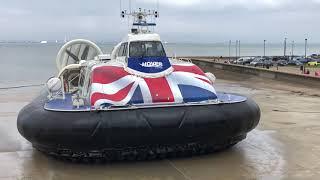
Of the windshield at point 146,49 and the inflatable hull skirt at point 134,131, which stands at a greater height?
the windshield at point 146,49

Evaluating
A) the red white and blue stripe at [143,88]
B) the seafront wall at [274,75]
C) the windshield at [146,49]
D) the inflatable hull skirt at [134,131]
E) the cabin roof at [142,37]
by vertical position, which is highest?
the cabin roof at [142,37]

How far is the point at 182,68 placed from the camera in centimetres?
694

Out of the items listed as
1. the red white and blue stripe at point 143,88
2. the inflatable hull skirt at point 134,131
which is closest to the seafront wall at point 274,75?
the red white and blue stripe at point 143,88

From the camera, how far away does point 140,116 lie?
5.70 m

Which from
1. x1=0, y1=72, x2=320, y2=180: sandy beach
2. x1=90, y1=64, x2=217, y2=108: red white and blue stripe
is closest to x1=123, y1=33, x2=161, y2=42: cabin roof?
x1=90, y1=64, x2=217, y2=108: red white and blue stripe

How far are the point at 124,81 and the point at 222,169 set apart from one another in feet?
5.70

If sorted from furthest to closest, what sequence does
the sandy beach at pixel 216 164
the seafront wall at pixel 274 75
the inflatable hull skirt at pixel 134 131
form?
the seafront wall at pixel 274 75, the inflatable hull skirt at pixel 134 131, the sandy beach at pixel 216 164

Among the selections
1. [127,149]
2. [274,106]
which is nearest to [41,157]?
[127,149]

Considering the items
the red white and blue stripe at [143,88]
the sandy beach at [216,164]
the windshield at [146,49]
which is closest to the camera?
the sandy beach at [216,164]

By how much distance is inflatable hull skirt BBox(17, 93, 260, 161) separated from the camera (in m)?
5.64

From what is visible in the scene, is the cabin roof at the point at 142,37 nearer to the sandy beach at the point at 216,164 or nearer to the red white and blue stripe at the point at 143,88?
the red white and blue stripe at the point at 143,88

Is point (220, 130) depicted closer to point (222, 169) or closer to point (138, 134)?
point (222, 169)

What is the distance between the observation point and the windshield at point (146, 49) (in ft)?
22.7

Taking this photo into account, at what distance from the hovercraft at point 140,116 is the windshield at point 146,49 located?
2 cm
